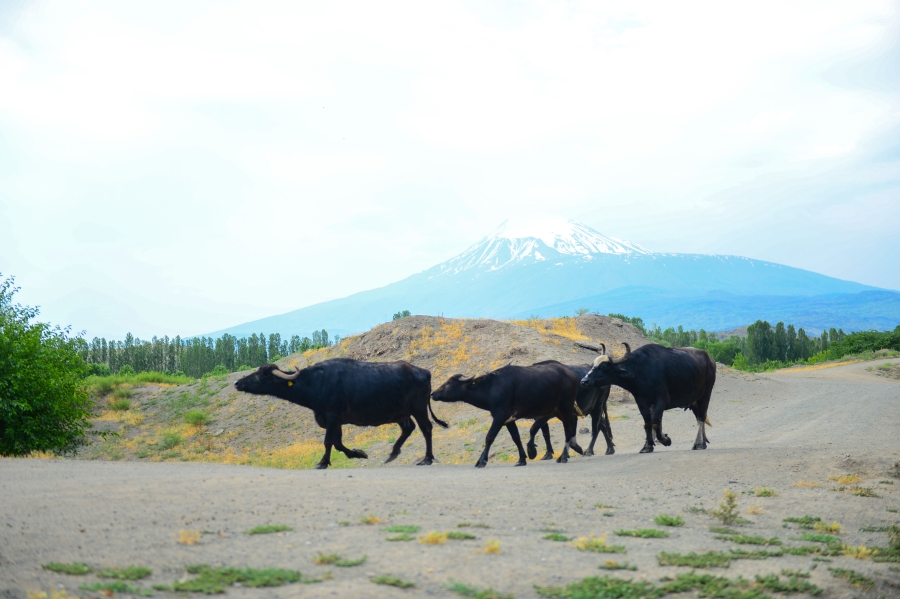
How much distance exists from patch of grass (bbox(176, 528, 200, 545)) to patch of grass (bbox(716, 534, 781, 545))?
20.2 feet

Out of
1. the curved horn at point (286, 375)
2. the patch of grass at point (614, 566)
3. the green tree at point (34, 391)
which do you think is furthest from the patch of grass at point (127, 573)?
the green tree at point (34, 391)

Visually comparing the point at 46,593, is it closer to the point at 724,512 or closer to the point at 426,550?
the point at 426,550

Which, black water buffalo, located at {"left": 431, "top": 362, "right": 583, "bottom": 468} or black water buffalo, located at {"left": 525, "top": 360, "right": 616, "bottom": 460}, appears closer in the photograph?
black water buffalo, located at {"left": 431, "top": 362, "right": 583, "bottom": 468}

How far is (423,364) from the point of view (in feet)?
114

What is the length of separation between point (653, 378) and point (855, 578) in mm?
9581

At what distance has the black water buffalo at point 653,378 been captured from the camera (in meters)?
17.0

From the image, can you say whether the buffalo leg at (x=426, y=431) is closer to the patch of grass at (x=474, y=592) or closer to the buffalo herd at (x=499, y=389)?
the buffalo herd at (x=499, y=389)

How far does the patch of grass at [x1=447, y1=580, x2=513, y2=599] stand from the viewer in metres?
5.98

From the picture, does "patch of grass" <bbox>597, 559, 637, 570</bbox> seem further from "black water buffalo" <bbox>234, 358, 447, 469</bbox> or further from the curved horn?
the curved horn

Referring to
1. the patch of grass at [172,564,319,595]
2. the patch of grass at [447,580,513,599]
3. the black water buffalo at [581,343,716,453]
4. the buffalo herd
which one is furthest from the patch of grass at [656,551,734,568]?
the black water buffalo at [581,343,716,453]

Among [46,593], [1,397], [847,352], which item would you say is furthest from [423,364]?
[847,352]

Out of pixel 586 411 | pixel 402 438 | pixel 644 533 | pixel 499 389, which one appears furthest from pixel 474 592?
pixel 586 411

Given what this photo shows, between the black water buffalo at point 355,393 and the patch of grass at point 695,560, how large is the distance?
32.7ft

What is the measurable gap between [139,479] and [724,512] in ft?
29.5
